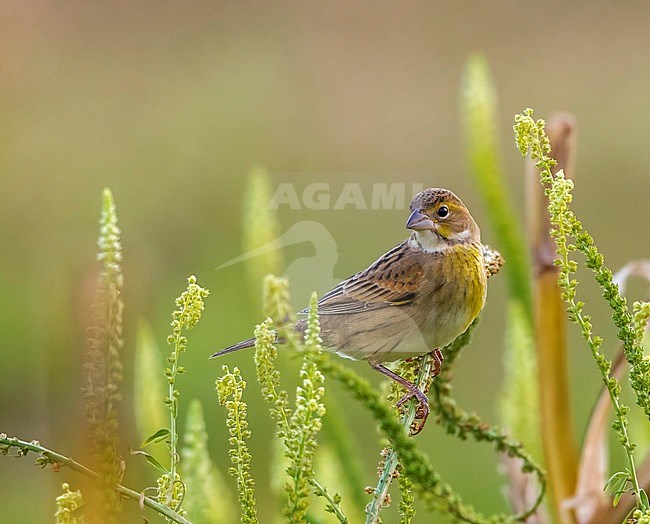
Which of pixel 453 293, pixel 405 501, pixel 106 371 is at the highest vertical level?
pixel 453 293

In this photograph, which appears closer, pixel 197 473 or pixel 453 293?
pixel 197 473

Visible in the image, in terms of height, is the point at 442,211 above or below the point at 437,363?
above

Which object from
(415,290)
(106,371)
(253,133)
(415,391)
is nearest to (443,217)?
(415,290)

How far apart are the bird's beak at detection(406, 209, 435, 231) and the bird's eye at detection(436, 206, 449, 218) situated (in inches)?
0.8

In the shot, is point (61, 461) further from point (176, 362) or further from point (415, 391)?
point (415, 391)

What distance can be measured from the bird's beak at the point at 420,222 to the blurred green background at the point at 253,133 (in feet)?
7.48

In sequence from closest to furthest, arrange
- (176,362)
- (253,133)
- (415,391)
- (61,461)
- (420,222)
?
(61,461), (176,362), (415,391), (420,222), (253,133)

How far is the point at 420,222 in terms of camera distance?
1.47 metres

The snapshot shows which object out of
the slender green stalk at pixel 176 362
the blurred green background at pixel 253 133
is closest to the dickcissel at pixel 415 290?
the slender green stalk at pixel 176 362

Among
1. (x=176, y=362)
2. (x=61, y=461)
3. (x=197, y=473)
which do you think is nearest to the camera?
(x=61, y=461)

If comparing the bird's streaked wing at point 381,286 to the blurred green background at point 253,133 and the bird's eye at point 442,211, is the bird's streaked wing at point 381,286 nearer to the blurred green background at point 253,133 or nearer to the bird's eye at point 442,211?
the bird's eye at point 442,211

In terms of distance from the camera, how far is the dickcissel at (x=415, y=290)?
1.30m

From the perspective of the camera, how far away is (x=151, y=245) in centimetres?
559

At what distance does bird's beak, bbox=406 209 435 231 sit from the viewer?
146 centimetres
